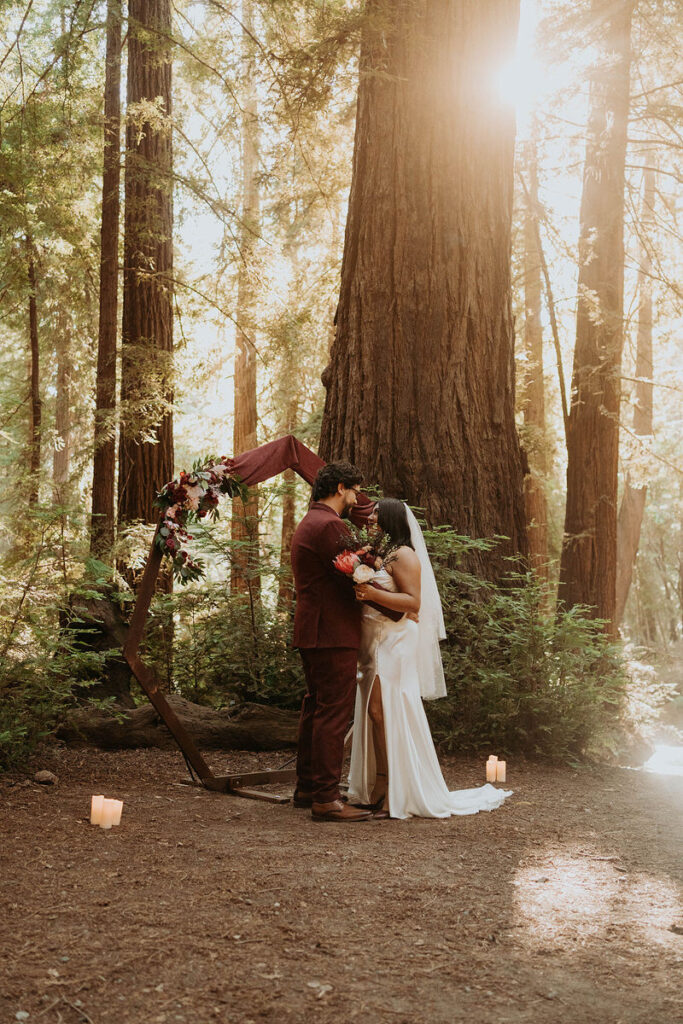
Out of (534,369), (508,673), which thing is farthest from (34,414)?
(534,369)

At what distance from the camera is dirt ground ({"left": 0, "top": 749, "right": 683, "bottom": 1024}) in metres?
3.20

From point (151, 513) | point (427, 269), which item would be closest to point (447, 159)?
point (427, 269)

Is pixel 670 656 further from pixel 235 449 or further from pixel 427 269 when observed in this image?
pixel 427 269

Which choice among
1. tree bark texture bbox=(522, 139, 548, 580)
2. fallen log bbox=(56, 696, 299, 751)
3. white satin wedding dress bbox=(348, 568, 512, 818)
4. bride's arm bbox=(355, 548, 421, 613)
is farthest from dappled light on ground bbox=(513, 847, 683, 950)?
tree bark texture bbox=(522, 139, 548, 580)

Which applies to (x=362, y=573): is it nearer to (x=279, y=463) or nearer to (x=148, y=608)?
(x=279, y=463)

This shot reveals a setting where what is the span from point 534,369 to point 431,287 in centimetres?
890

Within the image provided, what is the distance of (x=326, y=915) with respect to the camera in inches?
157

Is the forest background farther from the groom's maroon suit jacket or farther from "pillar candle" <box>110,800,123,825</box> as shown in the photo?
the groom's maroon suit jacket

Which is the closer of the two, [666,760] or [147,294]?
[147,294]

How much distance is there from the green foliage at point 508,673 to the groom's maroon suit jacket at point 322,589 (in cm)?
212

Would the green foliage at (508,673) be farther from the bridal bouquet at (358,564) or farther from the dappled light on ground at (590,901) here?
the dappled light on ground at (590,901)

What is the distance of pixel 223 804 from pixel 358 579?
1.73 metres

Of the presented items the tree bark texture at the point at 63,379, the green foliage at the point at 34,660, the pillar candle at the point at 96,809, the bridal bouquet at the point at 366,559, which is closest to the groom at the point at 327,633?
the bridal bouquet at the point at 366,559

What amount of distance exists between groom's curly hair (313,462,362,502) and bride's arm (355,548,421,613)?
546mm
